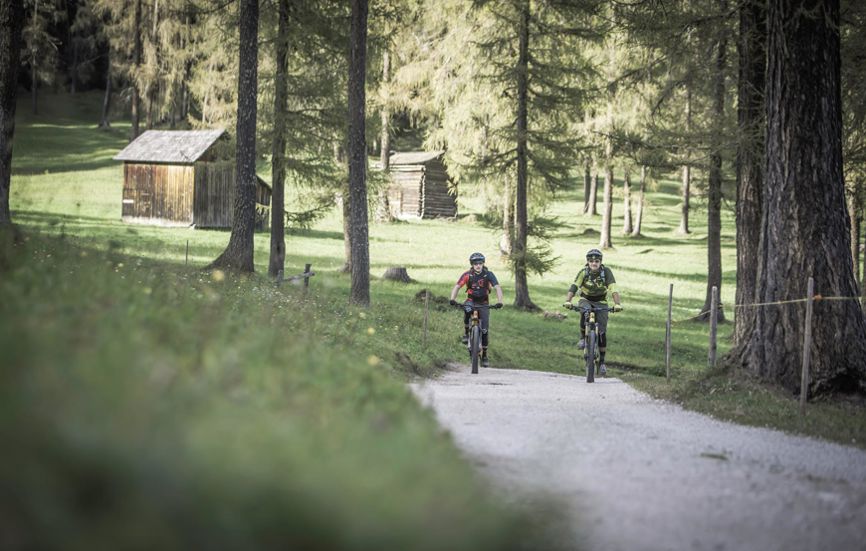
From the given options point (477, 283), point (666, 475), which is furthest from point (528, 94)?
point (666, 475)

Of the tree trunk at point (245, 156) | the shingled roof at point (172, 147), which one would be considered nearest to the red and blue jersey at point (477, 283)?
the tree trunk at point (245, 156)

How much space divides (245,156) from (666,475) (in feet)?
53.7

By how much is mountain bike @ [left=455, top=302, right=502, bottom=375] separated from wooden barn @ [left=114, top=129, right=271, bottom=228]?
98.0 feet

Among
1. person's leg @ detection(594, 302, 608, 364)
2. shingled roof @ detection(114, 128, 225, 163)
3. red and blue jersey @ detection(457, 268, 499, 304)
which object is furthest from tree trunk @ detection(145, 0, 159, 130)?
person's leg @ detection(594, 302, 608, 364)

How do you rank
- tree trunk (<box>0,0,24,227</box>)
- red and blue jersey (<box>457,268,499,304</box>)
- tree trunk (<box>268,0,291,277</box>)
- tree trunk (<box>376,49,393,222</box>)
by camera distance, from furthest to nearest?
tree trunk (<box>376,49,393,222</box>) < tree trunk (<box>268,0,291,277</box>) < tree trunk (<box>0,0,24,227</box>) < red and blue jersey (<box>457,268,499,304</box>)

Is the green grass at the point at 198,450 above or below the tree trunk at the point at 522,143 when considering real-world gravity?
below

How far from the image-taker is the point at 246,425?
3.77 meters

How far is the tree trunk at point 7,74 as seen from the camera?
16781 millimetres

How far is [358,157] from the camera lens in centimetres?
1955

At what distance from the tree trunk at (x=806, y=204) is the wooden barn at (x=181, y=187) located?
3501cm

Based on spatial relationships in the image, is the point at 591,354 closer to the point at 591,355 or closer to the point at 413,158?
the point at 591,355

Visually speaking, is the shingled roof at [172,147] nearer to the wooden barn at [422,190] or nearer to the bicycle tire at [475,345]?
the wooden barn at [422,190]

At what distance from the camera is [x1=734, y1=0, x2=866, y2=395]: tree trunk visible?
419 inches

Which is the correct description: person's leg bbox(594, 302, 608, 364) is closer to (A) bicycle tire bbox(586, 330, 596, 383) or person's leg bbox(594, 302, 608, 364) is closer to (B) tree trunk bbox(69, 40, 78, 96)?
(A) bicycle tire bbox(586, 330, 596, 383)
